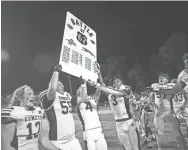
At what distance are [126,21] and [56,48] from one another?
2.62 ft

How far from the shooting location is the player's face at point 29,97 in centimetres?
234

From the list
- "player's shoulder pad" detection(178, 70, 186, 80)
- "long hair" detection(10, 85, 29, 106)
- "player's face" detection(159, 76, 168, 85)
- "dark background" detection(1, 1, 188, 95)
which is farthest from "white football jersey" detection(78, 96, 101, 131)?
"player's shoulder pad" detection(178, 70, 186, 80)

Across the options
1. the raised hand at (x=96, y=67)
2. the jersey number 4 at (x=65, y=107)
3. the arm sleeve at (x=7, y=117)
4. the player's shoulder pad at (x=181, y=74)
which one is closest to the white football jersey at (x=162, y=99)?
the player's shoulder pad at (x=181, y=74)

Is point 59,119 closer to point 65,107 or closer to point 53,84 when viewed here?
point 65,107

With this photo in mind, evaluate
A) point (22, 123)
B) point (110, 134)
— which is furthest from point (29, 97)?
point (110, 134)

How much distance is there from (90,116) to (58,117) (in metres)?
0.32

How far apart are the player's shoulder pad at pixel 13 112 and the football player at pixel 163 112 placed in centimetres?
128

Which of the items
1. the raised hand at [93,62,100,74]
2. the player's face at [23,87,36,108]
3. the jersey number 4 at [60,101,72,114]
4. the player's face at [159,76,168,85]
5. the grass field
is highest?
the raised hand at [93,62,100,74]

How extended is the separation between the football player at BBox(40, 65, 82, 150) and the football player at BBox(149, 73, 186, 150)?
818 mm

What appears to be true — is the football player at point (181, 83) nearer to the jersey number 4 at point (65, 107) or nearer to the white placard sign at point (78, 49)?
the white placard sign at point (78, 49)

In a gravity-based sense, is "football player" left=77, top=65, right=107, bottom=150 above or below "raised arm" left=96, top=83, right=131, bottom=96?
below

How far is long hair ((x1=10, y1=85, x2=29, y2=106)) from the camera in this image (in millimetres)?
2335

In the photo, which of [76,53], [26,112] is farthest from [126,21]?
[26,112]

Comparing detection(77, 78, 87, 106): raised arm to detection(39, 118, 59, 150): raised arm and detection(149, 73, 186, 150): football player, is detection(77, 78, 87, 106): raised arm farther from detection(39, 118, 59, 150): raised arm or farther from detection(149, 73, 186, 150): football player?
detection(149, 73, 186, 150): football player
